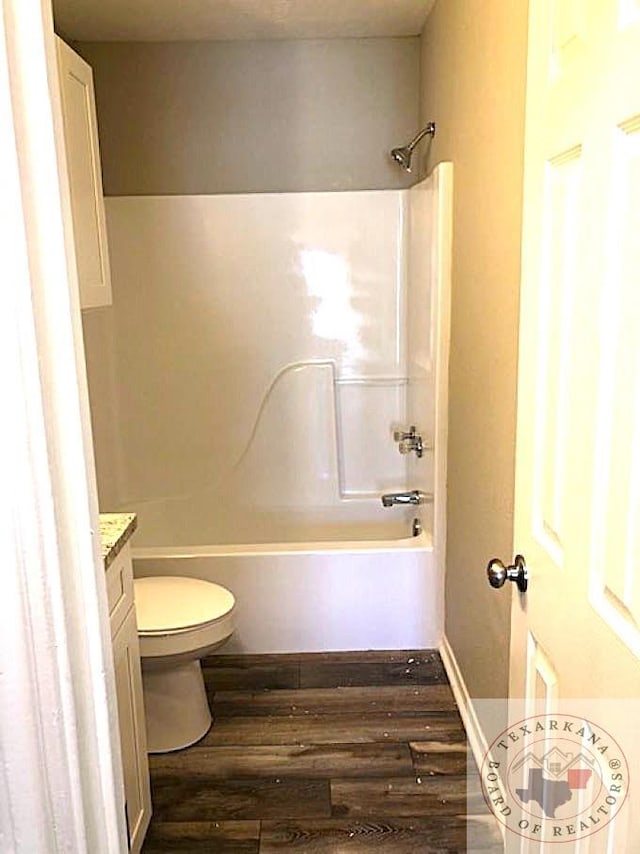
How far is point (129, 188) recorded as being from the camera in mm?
3340

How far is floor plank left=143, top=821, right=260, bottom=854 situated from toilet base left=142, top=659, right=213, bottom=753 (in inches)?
12.6

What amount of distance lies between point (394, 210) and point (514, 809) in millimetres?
2552

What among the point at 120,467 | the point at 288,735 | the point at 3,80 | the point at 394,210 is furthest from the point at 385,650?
the point at 3,80

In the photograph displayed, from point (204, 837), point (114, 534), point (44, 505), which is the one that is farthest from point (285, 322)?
point (44, 505)

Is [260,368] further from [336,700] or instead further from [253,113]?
[336,700]

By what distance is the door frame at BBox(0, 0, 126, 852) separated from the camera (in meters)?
0.70

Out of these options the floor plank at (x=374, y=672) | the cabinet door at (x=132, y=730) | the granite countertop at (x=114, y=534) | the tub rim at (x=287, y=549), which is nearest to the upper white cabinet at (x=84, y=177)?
the granite countertop at (x=114, y=534)

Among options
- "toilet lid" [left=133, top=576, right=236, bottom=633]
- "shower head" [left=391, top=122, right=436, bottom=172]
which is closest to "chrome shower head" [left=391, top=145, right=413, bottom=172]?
"shower head" [left=391, top=122, right=436, bottom=172]

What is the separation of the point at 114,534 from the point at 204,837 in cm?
86

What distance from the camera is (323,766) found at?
2.21 meters

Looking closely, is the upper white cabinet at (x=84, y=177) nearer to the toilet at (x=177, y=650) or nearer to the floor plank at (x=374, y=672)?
the toilet at (x=177, y=650)

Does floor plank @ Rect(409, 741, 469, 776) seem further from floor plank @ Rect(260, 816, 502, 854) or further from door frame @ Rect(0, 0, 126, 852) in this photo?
door frame @ Rect(0, 0, 126, 852)

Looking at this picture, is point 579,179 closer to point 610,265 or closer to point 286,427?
point 610,265

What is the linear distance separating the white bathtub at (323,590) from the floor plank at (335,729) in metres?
0.41
